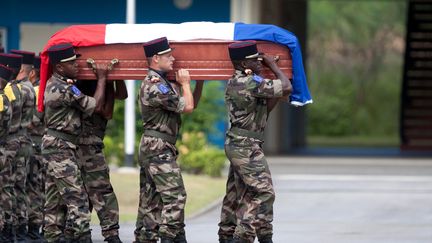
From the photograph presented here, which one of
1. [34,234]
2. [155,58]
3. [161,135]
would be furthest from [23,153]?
[155,58]

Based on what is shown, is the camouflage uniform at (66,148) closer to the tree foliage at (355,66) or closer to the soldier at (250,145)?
the soldier at (250,145)

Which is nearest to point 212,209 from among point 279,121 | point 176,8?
point 176,8

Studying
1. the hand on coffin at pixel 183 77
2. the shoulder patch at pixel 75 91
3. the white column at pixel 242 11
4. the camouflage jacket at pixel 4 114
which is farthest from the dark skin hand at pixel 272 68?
the white column at pixel 242 11

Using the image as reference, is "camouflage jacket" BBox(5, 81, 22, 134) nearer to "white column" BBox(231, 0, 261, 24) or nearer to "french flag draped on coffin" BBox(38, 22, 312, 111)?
"french flag draped on coffin" BBox(38, 22, 312, 111)

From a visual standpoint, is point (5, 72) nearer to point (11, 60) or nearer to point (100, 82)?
point (11, 60)

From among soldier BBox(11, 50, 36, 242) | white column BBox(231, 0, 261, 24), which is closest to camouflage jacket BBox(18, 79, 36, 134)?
soldier BBox(11, 50, 36, 242)

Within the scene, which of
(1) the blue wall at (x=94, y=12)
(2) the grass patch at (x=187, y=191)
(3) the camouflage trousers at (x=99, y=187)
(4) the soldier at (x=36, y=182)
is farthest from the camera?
(1) the blue wall at (x=94, y=12)

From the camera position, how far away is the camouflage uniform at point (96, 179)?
11.1 m

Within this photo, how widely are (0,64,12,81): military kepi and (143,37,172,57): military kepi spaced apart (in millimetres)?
1661

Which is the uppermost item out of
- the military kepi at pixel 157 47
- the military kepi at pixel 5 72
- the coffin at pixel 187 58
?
the military kepi at pixel 157 47

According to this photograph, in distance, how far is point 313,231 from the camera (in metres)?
13.5

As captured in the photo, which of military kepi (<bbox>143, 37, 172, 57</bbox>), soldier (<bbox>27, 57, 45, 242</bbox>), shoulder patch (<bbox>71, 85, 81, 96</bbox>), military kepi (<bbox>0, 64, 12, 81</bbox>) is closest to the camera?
military kepi (<bbox>143, 37, 172, 57</bbox>)

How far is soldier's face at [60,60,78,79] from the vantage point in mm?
10672

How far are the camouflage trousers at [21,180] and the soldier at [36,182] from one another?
0.71 ft
